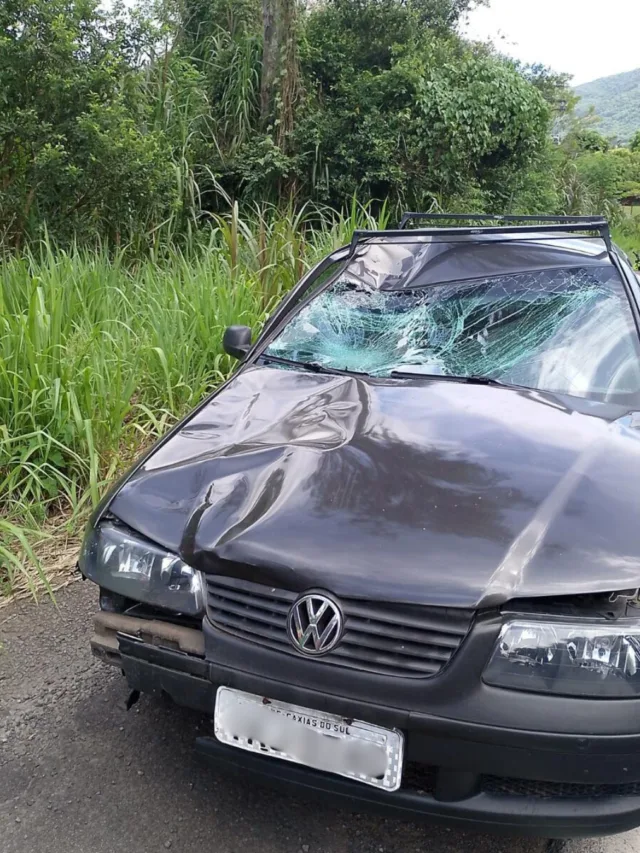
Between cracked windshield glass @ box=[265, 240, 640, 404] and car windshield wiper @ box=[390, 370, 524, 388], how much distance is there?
0.01 metres

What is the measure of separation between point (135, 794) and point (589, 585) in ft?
3.88

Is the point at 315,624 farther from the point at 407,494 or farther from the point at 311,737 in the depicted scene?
the point at 407,494

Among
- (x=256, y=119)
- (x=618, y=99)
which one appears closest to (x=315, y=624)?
(x=256, y=119)

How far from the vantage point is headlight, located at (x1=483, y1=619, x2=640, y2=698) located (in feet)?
4.01

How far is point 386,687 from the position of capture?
48.7 inches

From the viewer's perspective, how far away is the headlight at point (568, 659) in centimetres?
122

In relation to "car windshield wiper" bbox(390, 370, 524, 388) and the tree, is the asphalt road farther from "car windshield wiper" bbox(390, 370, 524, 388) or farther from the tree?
the tree

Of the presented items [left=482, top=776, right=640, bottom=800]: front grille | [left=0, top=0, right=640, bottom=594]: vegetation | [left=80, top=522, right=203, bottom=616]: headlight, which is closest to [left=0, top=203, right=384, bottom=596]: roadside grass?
[left=0, top=0, right=640, bottom=594]: vegetation

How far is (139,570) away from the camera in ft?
5.01

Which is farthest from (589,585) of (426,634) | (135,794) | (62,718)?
(62,718)

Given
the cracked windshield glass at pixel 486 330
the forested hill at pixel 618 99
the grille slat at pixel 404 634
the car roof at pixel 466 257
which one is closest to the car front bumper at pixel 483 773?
the grille slat at pixel 404 634

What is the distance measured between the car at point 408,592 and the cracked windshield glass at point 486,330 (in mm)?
38

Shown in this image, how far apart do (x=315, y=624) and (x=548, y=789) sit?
528 millimetres

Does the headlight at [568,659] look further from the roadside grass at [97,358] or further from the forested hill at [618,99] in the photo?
the forested hill at [618,99]
